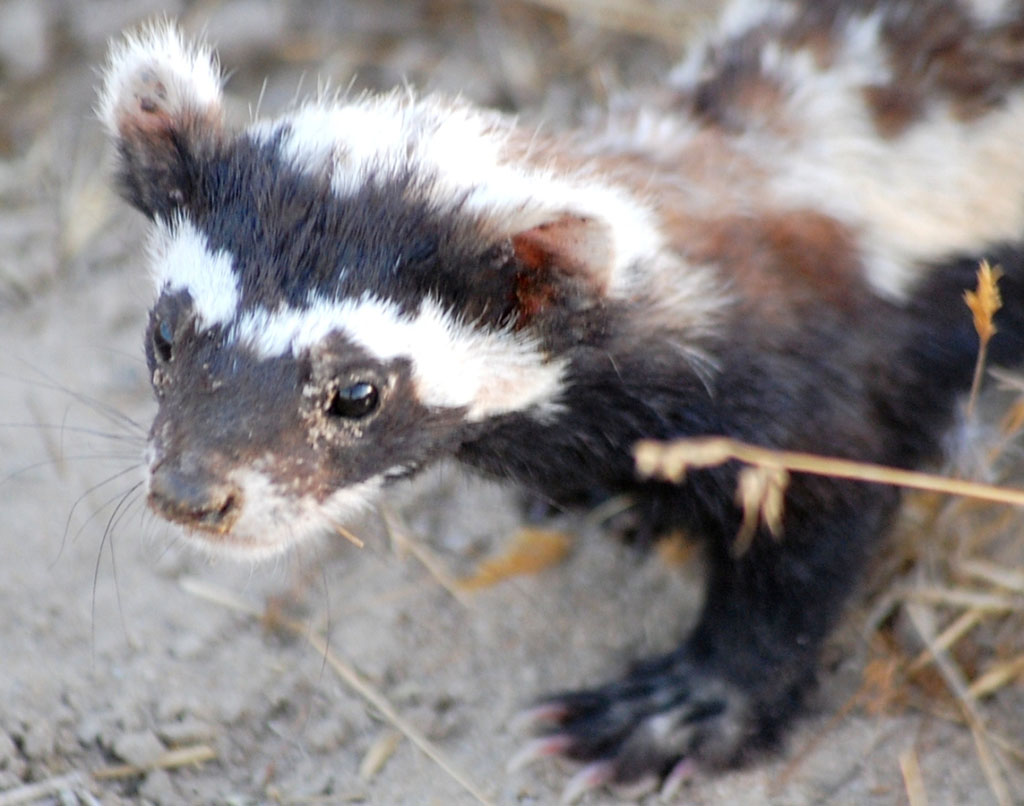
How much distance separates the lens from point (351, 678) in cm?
357

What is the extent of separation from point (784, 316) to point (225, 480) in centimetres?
140

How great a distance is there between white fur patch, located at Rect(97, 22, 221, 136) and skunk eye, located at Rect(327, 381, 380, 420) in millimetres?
804

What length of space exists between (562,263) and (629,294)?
0.88 ft

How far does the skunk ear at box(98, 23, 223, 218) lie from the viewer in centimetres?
290

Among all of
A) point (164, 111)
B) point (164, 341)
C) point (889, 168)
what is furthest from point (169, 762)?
point (889, 168)

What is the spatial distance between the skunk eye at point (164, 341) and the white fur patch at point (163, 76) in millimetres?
530

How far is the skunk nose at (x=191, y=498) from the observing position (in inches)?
97.3

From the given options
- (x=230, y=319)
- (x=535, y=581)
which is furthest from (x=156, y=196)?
(x=535, y=581)

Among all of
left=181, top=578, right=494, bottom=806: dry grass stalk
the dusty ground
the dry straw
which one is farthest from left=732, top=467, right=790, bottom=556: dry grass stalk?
left=181, top=578, right=494, bottom=806: dry grass stalk

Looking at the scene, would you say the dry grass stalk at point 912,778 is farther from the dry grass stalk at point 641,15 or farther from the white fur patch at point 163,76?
the dry grass stalk at point 641,15

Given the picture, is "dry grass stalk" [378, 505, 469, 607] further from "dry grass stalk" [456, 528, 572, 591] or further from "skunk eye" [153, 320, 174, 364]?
"skunk eye" [153, 320, 174, 364]

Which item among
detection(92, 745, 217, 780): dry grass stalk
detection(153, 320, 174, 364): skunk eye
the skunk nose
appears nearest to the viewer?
the skunk nose

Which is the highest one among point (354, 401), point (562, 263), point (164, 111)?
point (164, 111)

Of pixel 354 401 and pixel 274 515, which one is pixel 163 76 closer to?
pixel 354 401
